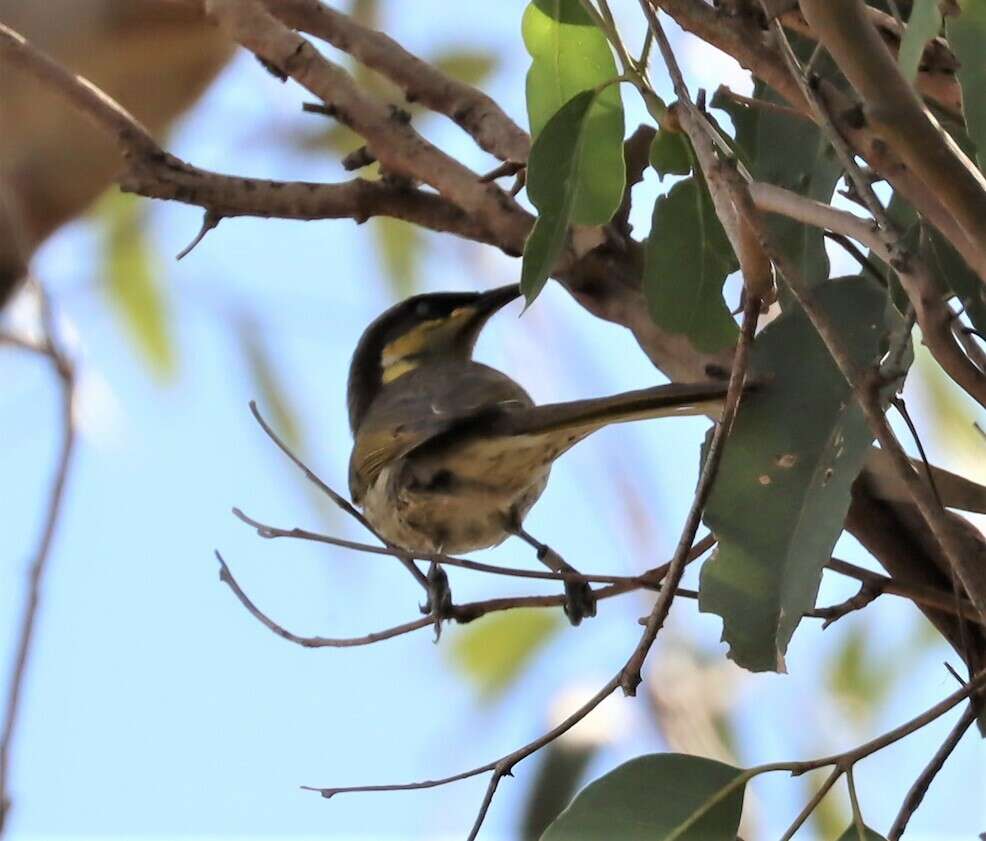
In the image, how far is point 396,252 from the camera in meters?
3.80

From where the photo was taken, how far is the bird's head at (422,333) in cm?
309

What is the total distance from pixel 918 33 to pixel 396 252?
2.97 metres

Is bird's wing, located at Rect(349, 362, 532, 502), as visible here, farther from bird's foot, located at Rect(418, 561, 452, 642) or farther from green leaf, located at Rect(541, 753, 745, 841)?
green leaf, located at Rect(541, 753, 745, 841)

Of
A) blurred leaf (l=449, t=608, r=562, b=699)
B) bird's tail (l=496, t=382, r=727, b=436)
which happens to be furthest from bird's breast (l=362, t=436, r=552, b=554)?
blurred leaf (l=449, t=608, r=562, b=699)

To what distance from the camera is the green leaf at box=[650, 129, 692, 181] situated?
137 centimetres

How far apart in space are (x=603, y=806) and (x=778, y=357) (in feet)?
1.51

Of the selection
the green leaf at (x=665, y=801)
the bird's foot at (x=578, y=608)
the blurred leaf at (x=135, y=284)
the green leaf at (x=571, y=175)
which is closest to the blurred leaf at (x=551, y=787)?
the bird's foot at (x=578, y=608)

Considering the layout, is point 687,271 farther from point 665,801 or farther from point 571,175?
point 665,801

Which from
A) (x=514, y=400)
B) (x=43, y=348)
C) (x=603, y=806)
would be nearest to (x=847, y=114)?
(x=603, y=806)

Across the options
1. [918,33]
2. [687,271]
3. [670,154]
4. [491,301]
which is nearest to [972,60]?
[918,33]

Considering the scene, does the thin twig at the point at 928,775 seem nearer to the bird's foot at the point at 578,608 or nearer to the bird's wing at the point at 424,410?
the bird's foot at the point at 578,608

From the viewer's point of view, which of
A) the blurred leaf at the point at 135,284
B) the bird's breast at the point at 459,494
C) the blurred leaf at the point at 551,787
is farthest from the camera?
the blurred leaf at the point at 135,284

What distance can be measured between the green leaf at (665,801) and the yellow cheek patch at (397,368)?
73.5 inches

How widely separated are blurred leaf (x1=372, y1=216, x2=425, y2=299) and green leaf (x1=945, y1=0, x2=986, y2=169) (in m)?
2.83
